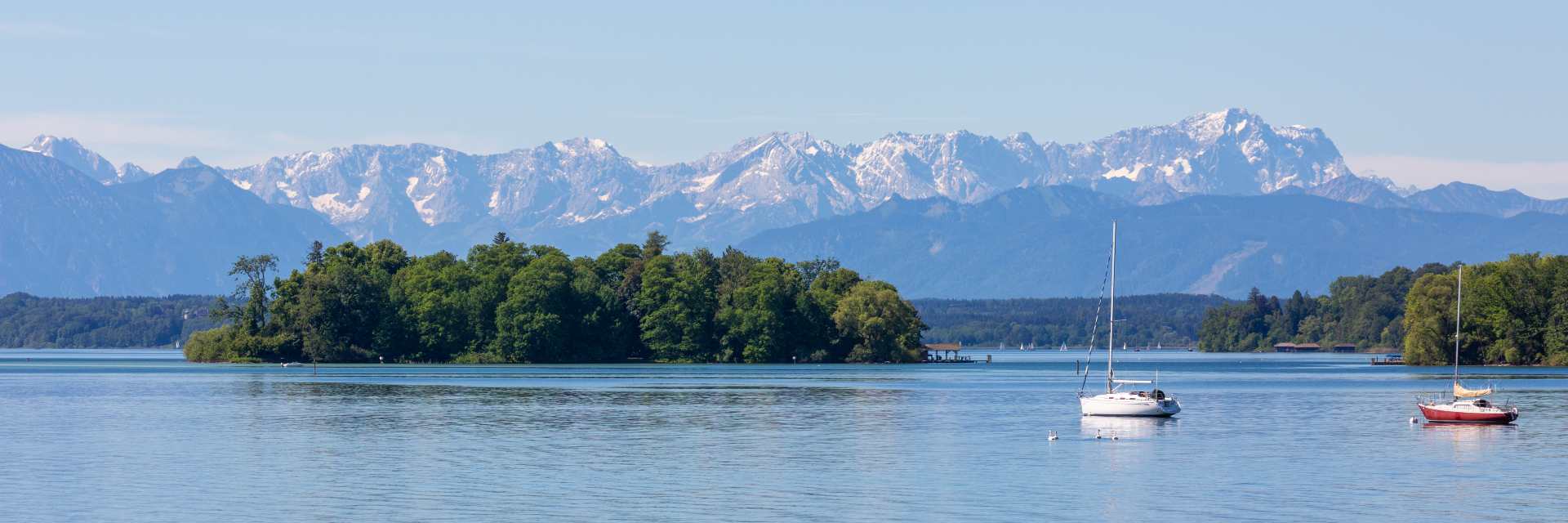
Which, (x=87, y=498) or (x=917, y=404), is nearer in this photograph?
(x=87, y=498)

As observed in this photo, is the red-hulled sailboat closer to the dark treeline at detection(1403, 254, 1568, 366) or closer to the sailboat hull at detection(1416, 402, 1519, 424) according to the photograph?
the sailboat hull at detection(1416, 402, 1519, 424)

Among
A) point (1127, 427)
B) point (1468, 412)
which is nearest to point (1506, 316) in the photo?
point (1468, 412)

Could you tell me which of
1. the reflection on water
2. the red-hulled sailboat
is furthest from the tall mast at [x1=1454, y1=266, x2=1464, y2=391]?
the reflection on water

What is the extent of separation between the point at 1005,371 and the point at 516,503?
14808 cm

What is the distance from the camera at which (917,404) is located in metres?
104

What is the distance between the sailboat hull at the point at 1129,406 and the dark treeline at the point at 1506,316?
10490 centimetres

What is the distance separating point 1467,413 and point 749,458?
123ft

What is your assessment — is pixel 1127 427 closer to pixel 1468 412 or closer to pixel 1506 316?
pixel 1468 412

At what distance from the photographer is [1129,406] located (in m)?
91.9

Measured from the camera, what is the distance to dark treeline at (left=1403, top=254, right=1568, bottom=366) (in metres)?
185

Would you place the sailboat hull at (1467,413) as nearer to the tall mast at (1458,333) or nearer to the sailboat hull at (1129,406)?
the tall mast at (1458,333)

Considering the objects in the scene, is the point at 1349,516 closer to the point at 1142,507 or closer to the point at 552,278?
the point at 1142,507

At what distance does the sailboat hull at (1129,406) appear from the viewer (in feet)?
301

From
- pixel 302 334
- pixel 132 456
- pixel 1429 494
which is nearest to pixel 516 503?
pixel 132 456
